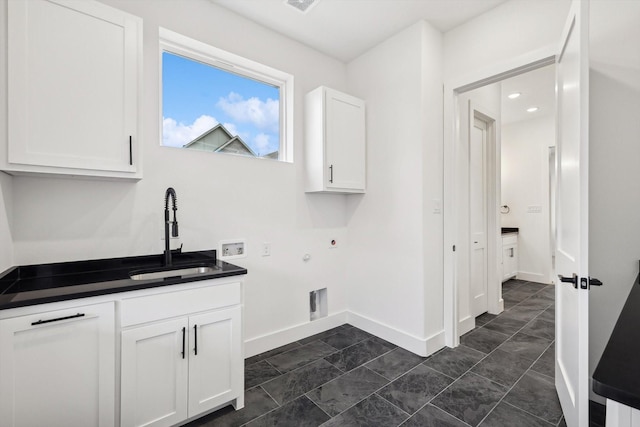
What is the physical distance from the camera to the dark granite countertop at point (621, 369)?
0.63m

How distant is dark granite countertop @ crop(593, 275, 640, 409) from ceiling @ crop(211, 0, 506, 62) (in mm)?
2484

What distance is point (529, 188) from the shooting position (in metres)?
5.24

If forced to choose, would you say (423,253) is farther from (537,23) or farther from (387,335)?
(537,23)

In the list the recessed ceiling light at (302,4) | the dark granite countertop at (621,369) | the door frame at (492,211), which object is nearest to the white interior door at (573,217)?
the dark granite countertop at (621,369)

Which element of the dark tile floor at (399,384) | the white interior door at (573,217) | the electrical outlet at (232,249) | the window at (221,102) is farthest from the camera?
the electrical outlet at (232,249)

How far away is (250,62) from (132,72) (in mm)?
1089

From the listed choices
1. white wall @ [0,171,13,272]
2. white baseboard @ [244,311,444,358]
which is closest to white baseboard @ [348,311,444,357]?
white baseboard @ [244,311,444,358]

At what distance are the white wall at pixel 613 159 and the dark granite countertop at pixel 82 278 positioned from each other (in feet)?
7.26

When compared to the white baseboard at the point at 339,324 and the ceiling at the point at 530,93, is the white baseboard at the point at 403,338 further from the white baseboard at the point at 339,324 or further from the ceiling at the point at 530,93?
the ceiling at the point at 530,93

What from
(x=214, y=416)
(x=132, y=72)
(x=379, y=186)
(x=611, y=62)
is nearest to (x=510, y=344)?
(x=379, y=186)

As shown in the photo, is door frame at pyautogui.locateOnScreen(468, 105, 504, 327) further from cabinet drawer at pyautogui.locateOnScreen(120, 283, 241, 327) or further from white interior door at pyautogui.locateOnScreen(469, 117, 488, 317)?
cabinet drawer at pyautogui.locateOnScreen(120, 283, 241, 327)

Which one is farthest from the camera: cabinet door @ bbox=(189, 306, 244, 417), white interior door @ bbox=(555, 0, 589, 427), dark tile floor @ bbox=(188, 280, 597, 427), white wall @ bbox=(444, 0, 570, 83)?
white wall @ bbox=(444, 0, 570, 83)

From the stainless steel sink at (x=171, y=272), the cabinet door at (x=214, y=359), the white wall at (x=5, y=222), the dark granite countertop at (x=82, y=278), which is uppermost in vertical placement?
the white wall at (x=5, y=222)

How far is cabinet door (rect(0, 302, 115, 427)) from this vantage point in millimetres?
1211
